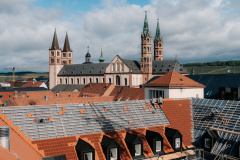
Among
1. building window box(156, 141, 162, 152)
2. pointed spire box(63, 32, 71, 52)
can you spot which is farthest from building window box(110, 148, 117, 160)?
pointed spire box(63, 32, 71, 52)

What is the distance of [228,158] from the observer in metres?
19.8

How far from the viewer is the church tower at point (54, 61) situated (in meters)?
133

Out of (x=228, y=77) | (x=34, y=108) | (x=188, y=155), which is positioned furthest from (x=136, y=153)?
(x=228, y=77)

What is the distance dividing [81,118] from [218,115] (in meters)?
14.3

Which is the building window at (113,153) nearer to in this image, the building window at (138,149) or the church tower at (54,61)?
the building window at (138,149)

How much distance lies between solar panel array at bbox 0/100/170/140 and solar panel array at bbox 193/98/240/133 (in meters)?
3.88

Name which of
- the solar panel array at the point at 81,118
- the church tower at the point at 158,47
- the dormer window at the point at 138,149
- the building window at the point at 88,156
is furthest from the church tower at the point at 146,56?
the building window at the point at 88,156

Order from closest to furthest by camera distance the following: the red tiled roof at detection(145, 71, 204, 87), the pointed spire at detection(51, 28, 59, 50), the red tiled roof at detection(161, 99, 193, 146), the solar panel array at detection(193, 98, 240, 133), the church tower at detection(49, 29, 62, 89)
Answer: the solar panel array at detection(193, 98, 240, 133)
the red tiled roof at detection(161, 99, 193, 146)
the red tiled roof at detection(145, 71, 204, 87)
the church tower at detection(49, 29, 62, 89)
the pointed spire at detection(51, 28, 59, 50)

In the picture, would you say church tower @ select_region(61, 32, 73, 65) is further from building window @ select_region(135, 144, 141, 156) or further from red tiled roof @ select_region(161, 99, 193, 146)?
building window @ select_region(135, 144, 141, 156)

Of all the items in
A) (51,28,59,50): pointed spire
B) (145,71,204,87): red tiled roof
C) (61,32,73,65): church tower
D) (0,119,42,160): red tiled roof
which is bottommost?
(0,119,42,160): red tiled roof

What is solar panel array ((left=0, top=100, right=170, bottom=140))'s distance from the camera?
2006 cm

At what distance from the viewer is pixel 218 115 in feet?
82.8

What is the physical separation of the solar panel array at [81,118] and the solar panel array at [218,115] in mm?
3877

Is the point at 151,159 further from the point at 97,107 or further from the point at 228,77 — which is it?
the point at 228,77
